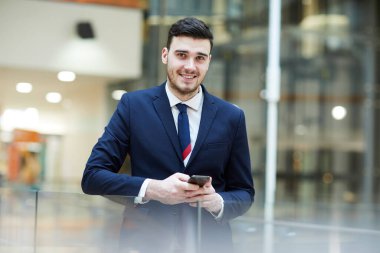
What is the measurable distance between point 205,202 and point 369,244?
3.16 feet

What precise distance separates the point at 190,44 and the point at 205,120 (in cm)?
25

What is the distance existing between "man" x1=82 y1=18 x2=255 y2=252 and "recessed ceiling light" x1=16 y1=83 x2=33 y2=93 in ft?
33.1

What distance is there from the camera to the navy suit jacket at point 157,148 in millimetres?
2359

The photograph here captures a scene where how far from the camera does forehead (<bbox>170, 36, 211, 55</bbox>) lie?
2.39 m

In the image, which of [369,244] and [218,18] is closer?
[369,244]

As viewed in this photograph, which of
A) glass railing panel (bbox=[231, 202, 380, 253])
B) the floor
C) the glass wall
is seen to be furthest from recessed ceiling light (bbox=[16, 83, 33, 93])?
glass railing panel (bbox=[231, 202, 380, 253])

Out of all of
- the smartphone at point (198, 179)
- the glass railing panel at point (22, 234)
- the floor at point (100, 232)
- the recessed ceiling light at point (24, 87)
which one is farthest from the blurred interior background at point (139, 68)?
the smartphone at point (198, 179)

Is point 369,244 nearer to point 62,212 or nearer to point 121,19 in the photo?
point 62,212

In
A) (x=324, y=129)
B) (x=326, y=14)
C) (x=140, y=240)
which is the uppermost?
(x=326, y=14)

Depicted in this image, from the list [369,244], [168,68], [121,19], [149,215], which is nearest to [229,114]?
[168,68]

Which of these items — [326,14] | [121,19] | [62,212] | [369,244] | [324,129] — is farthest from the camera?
[324,129]

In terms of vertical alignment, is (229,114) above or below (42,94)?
below

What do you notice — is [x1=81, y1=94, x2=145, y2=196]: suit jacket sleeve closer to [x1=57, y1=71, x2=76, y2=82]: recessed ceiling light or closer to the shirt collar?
the shirt collar

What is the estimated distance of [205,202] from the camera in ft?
7.66
